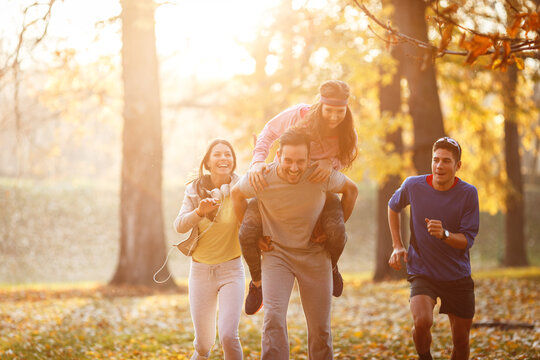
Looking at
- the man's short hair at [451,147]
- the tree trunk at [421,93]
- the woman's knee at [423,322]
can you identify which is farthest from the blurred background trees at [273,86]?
the woman's knee at [423,322]

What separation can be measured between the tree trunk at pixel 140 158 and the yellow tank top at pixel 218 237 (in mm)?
9568

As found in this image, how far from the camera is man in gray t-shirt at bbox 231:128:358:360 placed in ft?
15.4

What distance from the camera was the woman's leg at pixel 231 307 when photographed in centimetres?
500

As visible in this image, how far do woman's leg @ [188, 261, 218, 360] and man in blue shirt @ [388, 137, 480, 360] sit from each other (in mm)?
1618

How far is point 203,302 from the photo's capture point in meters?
5.29

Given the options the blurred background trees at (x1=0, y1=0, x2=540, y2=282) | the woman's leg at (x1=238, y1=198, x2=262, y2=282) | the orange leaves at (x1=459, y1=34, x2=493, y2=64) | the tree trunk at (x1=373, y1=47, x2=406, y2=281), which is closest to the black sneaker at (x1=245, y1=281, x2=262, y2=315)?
the woman's leg at (x1=238, y1=198, x2=262, y2=282)

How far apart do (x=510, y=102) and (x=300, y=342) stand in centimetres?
1135

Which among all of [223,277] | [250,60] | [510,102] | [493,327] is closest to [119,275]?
[250,60]

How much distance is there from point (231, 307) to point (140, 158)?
10.2m

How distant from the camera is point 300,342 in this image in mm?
8891

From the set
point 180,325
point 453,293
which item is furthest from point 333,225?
point 180,325

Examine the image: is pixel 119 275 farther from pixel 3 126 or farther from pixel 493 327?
pixel 493 327

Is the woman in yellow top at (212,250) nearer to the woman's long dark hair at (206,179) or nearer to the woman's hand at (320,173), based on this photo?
the woman's long dark hair at (206,179)

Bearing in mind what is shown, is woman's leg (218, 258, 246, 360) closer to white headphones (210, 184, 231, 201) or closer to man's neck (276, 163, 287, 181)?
white headphones (210, 184, 231, 201)
